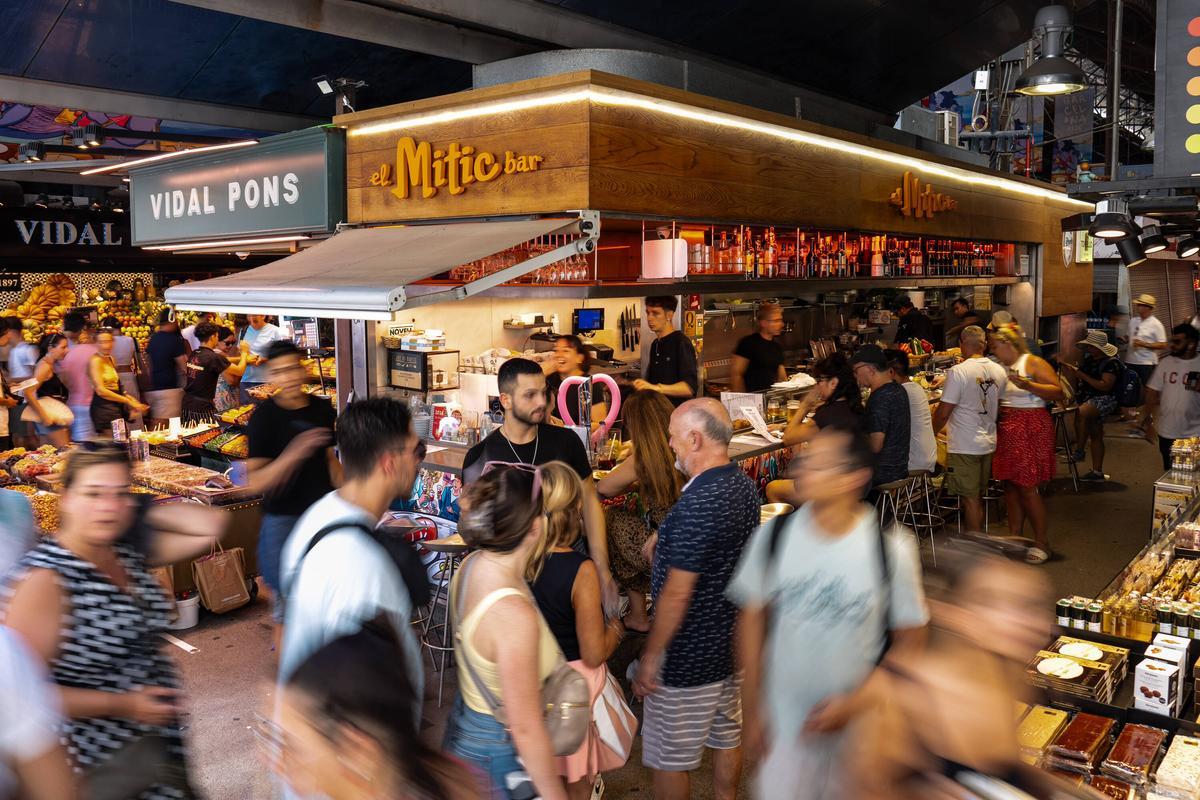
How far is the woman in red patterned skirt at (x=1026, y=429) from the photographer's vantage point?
25.4 feet

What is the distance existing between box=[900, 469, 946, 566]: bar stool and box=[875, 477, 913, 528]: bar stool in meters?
0.04

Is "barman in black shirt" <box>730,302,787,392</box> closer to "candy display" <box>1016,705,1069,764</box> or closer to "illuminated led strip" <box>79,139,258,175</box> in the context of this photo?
"illuminated led strip" <box>79,139,258,175</box>

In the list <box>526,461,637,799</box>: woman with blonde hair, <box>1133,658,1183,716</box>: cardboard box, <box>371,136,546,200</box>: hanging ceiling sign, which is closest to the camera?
<box>526,461,637,799</box>: woman with blonde hair

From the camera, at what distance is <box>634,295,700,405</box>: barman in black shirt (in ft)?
24.4

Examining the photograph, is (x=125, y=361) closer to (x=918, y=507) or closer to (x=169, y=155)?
(x=169, y=155)

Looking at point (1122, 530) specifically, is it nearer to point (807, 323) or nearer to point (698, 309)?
point (698, 309)

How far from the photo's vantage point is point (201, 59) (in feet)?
29.3

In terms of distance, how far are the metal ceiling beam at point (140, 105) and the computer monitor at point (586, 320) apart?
3.83 m

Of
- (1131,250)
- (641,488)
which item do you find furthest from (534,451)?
(1131,250)

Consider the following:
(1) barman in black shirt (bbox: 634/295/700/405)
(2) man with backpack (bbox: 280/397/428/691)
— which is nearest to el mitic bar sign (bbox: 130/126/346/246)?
(1) barman in black shirt (bbox: 634/295/700/405)

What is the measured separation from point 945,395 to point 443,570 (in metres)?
4.22

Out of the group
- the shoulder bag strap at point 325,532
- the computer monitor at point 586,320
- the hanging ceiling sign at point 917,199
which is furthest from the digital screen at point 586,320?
the shoulder bag strap at point 325,532

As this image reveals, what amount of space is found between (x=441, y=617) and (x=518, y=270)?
2.46m

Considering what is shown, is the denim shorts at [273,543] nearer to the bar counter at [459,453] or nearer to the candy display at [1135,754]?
the bar counter at [459,453]
